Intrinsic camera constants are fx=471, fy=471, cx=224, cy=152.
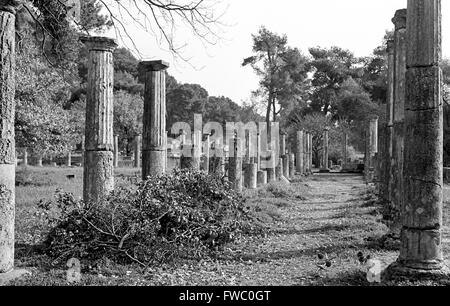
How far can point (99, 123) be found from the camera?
8.44m

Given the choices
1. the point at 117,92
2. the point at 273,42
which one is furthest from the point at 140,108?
the point at 273,42

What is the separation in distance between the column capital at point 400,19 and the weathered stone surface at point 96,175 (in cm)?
644

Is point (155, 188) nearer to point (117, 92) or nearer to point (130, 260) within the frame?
point (130, 260)

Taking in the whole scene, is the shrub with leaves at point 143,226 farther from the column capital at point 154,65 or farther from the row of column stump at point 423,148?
the row of column stump at point 423,148

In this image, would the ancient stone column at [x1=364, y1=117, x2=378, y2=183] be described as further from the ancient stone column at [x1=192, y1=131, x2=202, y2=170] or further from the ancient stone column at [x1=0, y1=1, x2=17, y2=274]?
the ancient stone column at [x1=0, y1=1, x2=17, y2=274]

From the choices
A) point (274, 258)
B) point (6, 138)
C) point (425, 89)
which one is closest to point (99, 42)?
point (6, 138)

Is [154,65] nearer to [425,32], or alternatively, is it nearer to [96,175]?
[96,175]

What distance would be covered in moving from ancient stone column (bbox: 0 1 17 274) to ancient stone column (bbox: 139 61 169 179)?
172 inches

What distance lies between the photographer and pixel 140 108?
152ft

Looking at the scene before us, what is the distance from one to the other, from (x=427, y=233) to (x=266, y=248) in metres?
2.88

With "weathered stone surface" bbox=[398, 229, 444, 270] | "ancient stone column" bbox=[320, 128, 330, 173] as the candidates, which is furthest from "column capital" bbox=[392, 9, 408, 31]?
"ancient stone column" bbox=[320, 128, 330, 173]

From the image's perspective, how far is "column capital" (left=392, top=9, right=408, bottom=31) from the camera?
955 centimetres

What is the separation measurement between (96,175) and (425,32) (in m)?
5.66

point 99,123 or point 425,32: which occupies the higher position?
point 425,32
